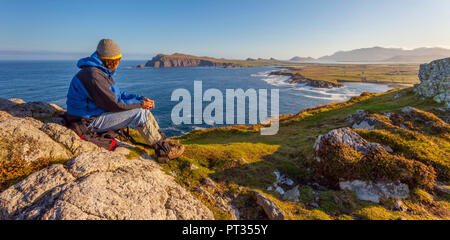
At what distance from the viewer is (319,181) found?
9086mm

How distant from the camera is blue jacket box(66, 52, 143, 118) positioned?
629 centimetres

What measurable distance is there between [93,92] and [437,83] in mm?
39287

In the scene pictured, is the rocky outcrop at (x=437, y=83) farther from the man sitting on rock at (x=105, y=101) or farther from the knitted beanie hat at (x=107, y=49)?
the knitted beanie hat at (x=107, y=49)

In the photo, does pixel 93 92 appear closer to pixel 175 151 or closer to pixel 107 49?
pixel 107 49

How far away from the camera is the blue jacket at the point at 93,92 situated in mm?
6285

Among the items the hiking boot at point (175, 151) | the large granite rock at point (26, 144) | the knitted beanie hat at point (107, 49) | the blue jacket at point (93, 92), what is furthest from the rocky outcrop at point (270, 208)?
the knitted beanie hat at point (107, 49)

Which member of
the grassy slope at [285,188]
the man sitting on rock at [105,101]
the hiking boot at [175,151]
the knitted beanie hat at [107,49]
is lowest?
the grassy slope at [285,188]

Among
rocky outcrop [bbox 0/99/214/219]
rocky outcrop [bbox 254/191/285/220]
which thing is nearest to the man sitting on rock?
rocky outcrop [bbox 0/99/214/219]

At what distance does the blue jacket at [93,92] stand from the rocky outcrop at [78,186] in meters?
0.97

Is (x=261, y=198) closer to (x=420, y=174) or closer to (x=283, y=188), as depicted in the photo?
(x=283, y=188)

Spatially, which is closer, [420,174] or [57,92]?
[420,174]

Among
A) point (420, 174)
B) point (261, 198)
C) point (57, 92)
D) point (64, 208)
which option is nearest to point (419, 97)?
point (420, 174)
